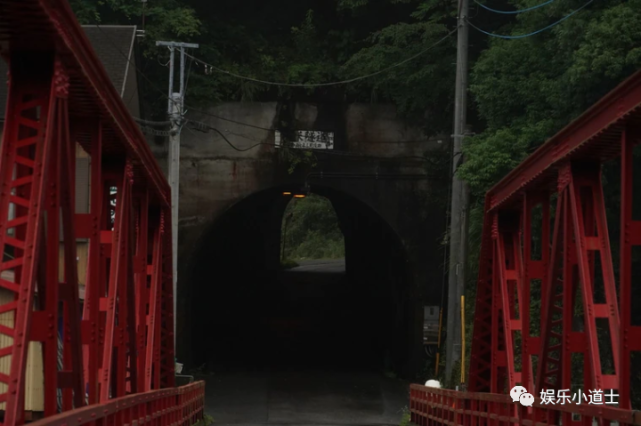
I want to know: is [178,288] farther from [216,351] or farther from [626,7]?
[626,7]

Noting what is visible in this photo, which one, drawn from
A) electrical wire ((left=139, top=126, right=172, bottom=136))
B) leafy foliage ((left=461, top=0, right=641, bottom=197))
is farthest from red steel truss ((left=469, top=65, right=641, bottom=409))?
electrical wire ((left=139, top=126, right=172, bottom=136))

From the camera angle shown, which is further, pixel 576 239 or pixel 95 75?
pixel 576 239

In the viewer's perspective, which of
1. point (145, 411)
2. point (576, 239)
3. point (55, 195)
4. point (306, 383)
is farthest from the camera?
point (306, 383)

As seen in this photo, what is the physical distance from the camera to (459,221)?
75.0 ft

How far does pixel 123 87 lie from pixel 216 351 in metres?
13.5

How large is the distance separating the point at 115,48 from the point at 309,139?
5.87 metres

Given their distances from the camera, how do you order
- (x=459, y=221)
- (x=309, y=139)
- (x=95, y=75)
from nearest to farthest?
(x=95, y=75), (x=459, y=221), (x=309, y=139)

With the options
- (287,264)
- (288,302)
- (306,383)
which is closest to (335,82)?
(306,383)

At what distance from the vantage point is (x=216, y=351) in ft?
116

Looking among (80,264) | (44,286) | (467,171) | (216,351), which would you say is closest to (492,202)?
(467,171)

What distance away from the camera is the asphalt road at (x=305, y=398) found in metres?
23.9

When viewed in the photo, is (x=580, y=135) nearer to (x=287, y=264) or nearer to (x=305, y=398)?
(x=305, y=398)

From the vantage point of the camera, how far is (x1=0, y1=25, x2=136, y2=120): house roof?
2462cm

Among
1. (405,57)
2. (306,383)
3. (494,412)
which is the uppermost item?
(405,57)
